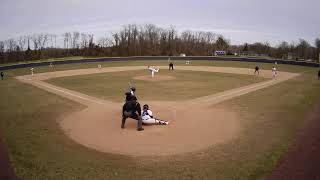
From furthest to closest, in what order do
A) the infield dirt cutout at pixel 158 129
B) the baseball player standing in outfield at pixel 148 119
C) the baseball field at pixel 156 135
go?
the baseball player standing in outfield at pixel 148 119
the infield dirt cutout at pixel 158 129
the baseball field at pixel 156 135

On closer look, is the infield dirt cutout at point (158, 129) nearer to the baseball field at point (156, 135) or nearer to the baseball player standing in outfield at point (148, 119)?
the baseball field at point (156, 135)

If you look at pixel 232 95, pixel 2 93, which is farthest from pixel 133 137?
pixel 2 93

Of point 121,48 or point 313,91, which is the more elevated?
point 121,48

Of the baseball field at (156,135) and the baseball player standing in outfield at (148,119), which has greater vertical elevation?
the baseball player standing in outfield at (148,119)

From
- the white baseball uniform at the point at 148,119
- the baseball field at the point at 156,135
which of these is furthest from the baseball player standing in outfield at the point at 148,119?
the baseball field at the point at 156,135

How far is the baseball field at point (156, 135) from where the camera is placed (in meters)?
10.1

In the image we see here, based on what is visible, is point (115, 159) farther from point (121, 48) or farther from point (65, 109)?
point (121, 48)

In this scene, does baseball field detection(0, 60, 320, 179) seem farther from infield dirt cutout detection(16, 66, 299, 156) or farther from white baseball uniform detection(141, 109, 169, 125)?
white baseball uniform detection(141, 109, 169, 125)

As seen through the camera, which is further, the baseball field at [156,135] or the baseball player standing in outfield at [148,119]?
the baseball player standing in outfield at [148,119]

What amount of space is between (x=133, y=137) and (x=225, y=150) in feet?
12.1

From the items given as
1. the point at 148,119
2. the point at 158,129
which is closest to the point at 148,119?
the point at 148,119

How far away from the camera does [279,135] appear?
13.6 metres

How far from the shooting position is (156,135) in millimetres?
13508

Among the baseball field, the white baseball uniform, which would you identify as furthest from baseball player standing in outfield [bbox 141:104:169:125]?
the baseball field
